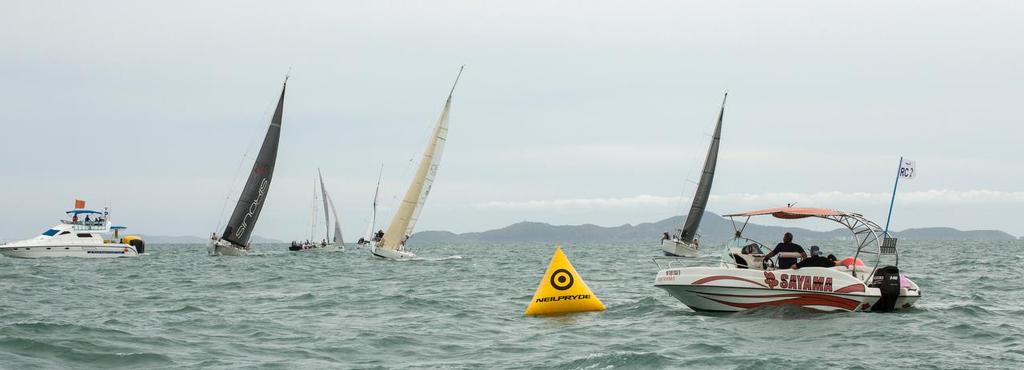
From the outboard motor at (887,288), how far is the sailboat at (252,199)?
47740 millimetres

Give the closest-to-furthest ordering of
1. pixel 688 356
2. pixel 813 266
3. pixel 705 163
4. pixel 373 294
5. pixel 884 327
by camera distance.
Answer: pixel 688 356 → pixel 884 327 → pixel 813 266 → pixel 373 294 → pixel 705 163

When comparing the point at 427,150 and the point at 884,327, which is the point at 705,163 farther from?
the point at 884,327

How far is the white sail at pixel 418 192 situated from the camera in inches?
2229

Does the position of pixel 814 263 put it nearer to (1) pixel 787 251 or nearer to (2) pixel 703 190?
(1) pixel 787 251

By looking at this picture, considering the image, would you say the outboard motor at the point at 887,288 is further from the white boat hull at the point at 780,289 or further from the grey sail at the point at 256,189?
the grey sail at the point at 256,189

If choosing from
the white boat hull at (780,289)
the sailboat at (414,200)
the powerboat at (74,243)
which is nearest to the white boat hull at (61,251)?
the powerboat at (74,243)

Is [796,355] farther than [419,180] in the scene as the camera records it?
No

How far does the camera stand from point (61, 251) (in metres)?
56.9

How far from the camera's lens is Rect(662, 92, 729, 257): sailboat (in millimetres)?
73875

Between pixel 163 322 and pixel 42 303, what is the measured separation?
6217mm

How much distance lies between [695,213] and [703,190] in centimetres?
211

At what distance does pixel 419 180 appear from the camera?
5728cm

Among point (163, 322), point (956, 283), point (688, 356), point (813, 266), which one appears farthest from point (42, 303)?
point (956, 283)

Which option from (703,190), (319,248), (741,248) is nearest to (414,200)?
(703,190)
